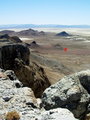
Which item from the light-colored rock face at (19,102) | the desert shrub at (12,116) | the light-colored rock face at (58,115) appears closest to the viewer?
the light-colored rock face at (58,115)

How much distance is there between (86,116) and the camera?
33.6 ft

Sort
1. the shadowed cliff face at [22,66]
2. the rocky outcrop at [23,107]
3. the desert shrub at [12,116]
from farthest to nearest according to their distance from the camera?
1. the shadowed cliff face at [22,66]
2. the desert shrub at [12,116]
3. the rocky outcrop at [23,107]

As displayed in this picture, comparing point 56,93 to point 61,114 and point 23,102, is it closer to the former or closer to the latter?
point 23,102

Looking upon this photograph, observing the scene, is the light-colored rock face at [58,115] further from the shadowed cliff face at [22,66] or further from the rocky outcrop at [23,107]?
the shadowed cliff face at [22,66]

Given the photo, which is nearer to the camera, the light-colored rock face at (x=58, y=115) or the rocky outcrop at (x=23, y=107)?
the light-colored rock face at (x=58, y=115)

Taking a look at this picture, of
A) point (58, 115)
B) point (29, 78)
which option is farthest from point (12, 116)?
point (29, 78)

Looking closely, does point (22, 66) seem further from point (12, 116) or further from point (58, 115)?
point (58, 115)

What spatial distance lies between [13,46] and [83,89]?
1844 centimetres

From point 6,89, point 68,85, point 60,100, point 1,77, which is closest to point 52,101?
point 60,100

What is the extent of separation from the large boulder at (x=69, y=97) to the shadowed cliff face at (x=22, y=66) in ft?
45.6

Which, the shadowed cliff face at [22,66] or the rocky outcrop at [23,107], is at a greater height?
the rocky outcrop at [23,107]

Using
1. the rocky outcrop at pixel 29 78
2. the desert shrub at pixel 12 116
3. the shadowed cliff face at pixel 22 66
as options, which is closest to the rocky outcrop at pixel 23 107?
the desert shrub at pixel 12 116

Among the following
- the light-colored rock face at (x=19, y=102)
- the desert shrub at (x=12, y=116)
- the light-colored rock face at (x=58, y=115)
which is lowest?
the light-colored rock face at (x=19, y=102)

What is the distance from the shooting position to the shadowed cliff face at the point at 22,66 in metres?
25.4
